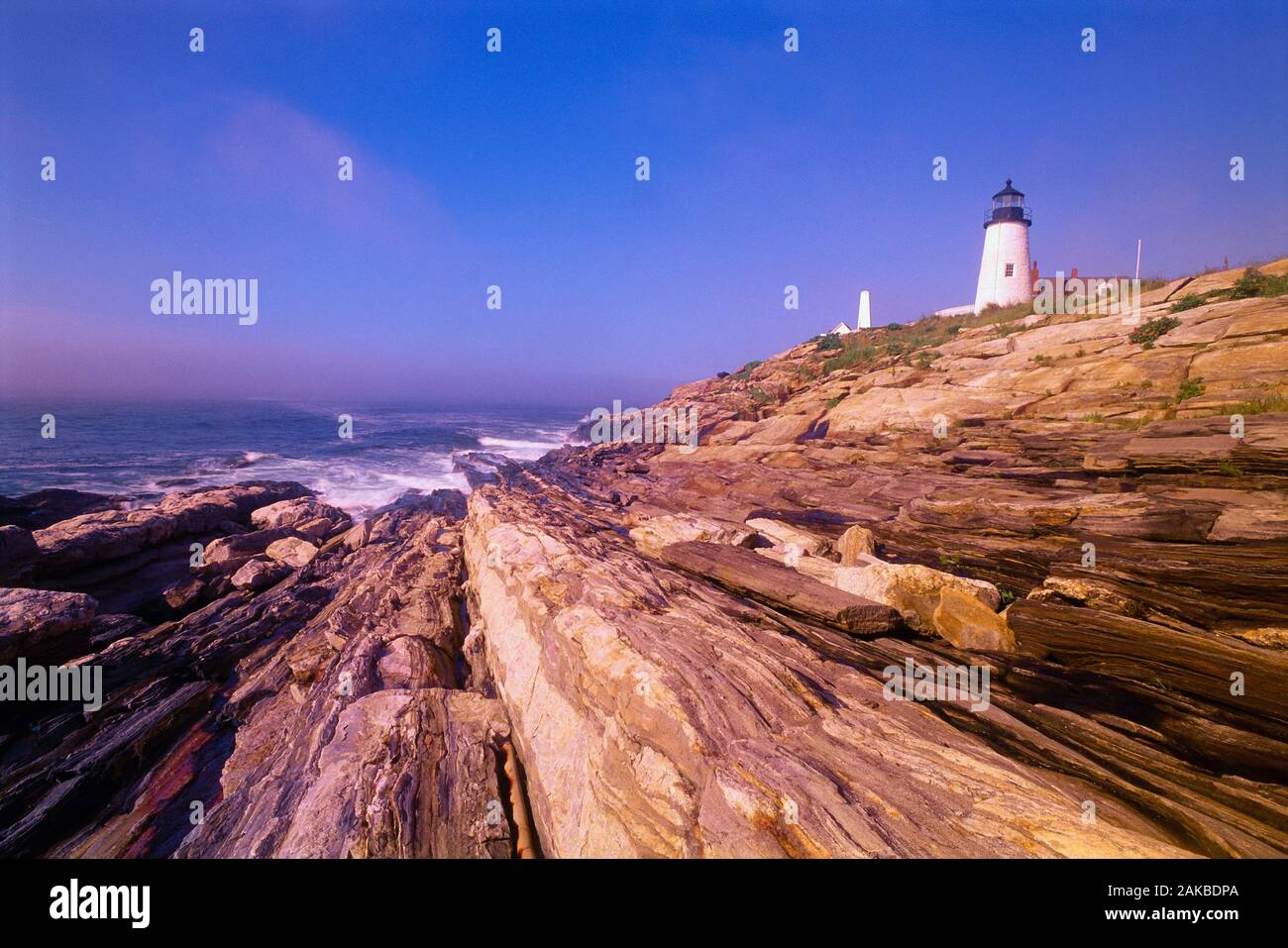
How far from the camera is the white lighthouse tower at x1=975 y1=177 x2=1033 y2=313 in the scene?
3466 cm

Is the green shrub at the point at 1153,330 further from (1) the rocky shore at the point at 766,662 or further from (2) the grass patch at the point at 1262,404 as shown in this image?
(2) the grass patch at the point at 1262,404

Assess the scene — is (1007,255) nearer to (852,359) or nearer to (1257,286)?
(852,359)

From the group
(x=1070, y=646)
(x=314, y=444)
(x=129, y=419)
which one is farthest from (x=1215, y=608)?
(x=129, y=419)

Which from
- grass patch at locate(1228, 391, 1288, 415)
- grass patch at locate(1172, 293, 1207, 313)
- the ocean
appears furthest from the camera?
the ocean

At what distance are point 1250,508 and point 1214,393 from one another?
612 centimetres

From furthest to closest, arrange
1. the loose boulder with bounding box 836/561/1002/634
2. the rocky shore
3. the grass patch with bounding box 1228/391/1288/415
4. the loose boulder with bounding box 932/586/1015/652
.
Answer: the grass patch with bounding box 1228/391/1288/415 → the loose boulder with bounding box 836/561/1002/634 → the loose boulder with bounding box 932/586/1015/652 → the rocky shore

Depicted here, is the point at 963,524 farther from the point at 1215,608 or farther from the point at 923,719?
the point at 923,719

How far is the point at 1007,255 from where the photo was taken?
34.9 m

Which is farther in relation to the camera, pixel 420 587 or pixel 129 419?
pixel 129 419

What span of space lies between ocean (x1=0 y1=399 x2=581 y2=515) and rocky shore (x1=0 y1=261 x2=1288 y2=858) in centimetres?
1593

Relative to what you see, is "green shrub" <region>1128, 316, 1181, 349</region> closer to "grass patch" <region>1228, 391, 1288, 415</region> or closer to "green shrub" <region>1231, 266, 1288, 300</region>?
"green shrub" <region>1231, 266, 1288, 300</region>

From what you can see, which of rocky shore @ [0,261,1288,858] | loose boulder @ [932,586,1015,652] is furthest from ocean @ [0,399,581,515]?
loose boulder @ [932,586,1015,652]

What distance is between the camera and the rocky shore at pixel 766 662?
459 cm
